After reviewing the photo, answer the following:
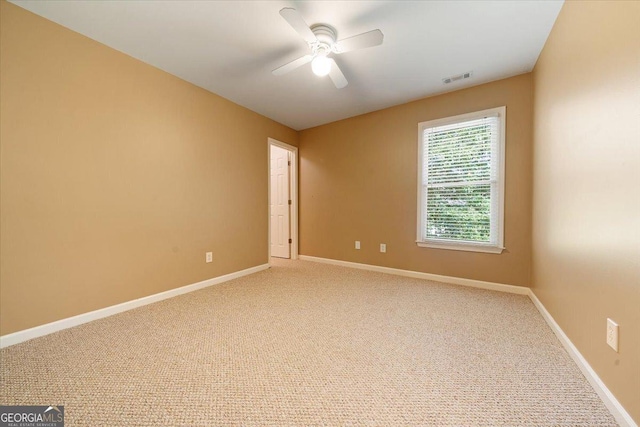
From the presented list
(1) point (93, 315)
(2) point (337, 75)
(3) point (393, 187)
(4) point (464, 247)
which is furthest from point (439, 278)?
(1) point (93, 315)

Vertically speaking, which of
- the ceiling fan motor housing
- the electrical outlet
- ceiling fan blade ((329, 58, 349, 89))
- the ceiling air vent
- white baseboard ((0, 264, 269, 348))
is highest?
the ceiling air vent

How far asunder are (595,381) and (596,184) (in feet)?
A: 3.47

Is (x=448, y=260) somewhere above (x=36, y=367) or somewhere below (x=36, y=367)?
above

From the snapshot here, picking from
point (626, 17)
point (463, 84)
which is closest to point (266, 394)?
point (626, 17)

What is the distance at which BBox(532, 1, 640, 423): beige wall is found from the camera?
3.44ft

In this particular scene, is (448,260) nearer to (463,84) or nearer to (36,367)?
(463,84)

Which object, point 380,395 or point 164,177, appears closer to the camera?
point 380,395

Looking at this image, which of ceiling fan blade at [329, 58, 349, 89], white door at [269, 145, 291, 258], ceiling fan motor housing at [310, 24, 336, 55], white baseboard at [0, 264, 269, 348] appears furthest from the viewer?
white door at [269, 145, 291, 258]

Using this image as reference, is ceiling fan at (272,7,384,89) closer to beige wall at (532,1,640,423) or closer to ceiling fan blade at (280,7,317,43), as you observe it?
ceiling fan blade at (280,7,317,43)

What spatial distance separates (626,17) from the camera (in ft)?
3.64

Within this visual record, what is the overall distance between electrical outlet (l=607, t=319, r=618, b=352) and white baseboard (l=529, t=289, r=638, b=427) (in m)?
0.24

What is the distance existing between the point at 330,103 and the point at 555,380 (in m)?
3.47

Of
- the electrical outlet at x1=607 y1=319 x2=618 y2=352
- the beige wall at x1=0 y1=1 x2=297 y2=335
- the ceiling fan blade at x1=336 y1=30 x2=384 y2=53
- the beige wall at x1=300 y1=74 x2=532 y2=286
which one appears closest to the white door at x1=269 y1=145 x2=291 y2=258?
the beige wall at x1=300 y1=74 x2=532 y2=286

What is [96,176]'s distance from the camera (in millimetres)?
2127
